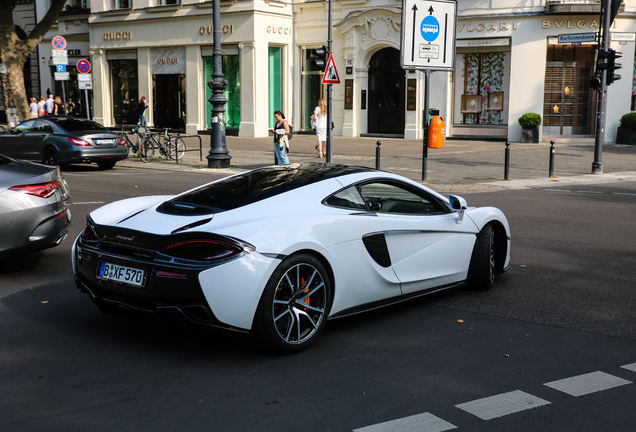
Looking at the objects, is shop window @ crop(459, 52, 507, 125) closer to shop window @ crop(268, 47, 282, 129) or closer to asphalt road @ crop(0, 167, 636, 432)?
shop window @ crop(268, 47, 282, 129)

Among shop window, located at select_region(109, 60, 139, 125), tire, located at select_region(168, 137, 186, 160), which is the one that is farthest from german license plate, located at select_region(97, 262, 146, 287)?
shop window, located at select_region(109, 60, 139, 125)

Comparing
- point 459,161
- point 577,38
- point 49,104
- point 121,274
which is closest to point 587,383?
point 121,274

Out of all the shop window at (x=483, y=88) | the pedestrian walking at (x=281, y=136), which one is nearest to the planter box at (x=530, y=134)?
the shop window at (x=483, y=88)

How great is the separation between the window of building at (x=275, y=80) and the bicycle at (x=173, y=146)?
11260mm

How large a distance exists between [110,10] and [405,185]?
110 ft

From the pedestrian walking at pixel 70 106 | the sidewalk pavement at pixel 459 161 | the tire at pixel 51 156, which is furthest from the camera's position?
the pedestrian walking at pixel 70 106

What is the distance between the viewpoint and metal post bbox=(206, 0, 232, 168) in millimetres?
18173

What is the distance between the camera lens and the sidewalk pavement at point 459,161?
17016mm

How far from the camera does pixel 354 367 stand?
447 cm

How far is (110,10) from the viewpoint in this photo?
3566cm

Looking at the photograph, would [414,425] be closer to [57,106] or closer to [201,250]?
[201,250]

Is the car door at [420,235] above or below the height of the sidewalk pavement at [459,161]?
above

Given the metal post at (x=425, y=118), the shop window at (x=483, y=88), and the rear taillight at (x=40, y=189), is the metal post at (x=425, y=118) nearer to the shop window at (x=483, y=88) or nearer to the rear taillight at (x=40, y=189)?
the rear taillight at (x=40, y=189)

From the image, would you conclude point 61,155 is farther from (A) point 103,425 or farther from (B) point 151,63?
(B) point 151,63
